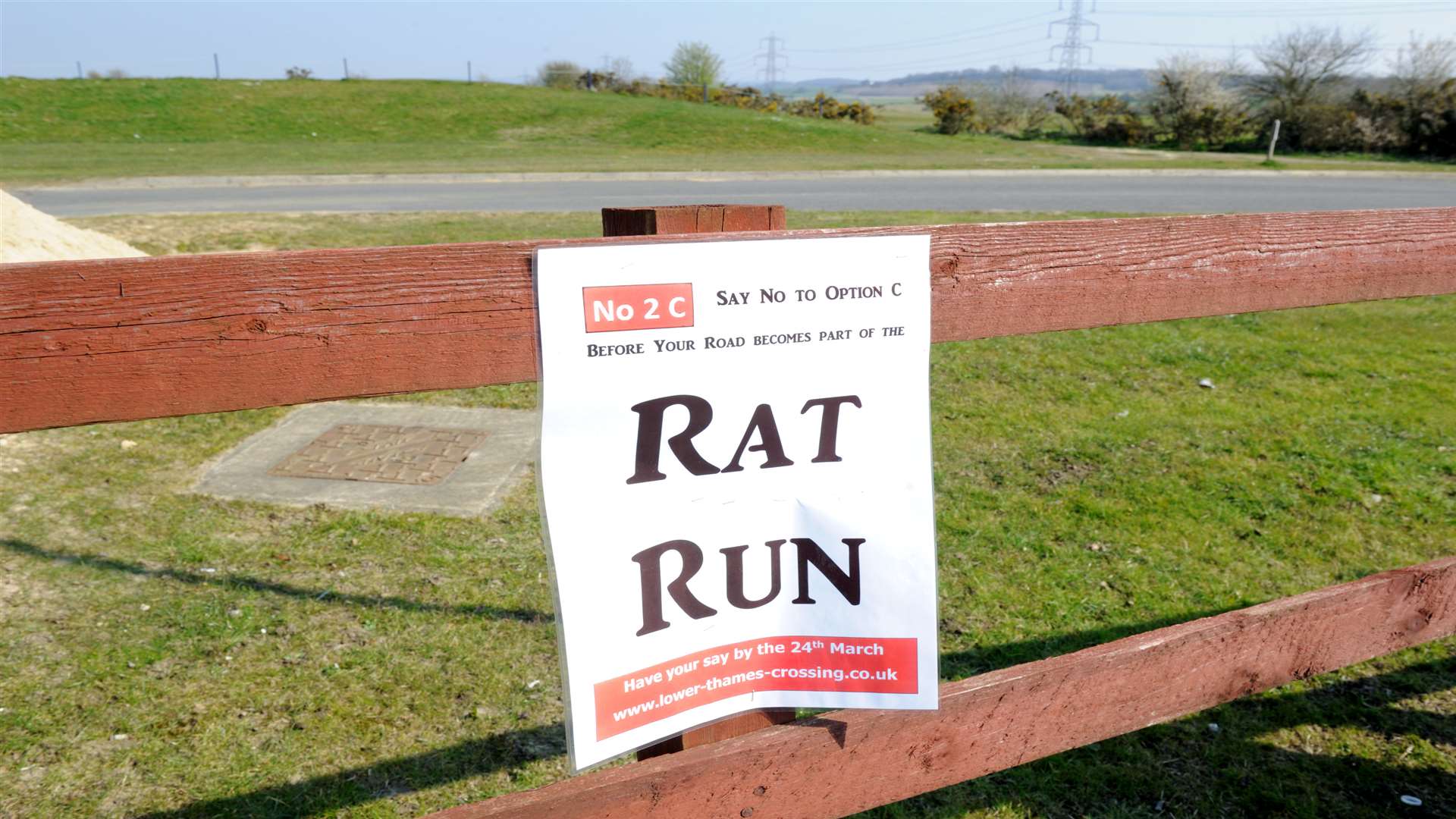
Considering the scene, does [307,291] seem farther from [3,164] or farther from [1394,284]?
[3,164]

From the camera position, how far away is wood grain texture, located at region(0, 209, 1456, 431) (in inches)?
48.1

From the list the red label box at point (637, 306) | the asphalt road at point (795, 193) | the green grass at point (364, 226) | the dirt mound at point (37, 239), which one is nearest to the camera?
the red label box at point (637, 306)

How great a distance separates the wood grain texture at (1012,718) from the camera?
157 cm

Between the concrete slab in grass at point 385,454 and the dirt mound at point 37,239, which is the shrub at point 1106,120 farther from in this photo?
the concrete slab in grass at point 385,454

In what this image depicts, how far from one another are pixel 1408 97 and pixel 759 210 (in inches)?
1281

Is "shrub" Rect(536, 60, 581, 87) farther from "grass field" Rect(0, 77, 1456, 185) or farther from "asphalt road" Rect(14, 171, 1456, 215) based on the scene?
"asphalt road" Rect(14, 171, 1456, 215)

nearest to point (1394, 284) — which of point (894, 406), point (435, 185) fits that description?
point (894, 406)

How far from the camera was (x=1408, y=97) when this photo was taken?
27.4 metres

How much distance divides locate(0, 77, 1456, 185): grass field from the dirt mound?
38.8ft

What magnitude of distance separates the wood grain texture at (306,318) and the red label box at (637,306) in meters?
0.07

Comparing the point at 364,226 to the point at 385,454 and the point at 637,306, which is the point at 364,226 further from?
the point at 637,306

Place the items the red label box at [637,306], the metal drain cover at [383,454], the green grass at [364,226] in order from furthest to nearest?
the green grass at [364,226] < the metal drain cover at [383,454] < the red label box at [637,306]

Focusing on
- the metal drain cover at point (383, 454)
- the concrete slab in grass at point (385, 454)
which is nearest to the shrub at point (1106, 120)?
the concrete slab in grass at point (385, 454)

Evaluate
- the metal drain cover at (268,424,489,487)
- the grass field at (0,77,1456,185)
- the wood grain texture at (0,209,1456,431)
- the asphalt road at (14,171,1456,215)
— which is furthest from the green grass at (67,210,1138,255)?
the grass field at (0,77,1456,185)
